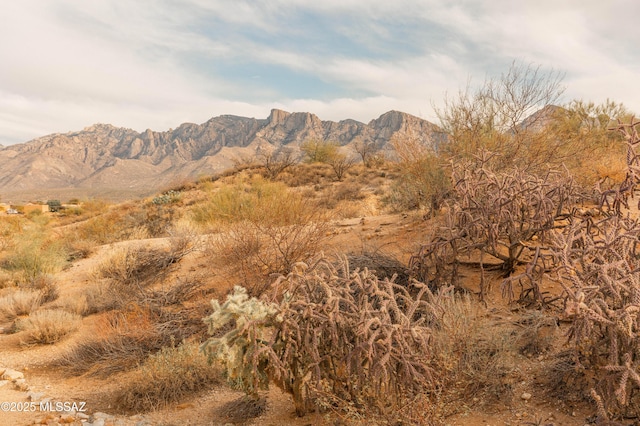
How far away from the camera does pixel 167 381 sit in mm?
5004

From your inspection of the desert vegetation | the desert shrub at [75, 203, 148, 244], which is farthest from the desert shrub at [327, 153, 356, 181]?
the desert vegetation

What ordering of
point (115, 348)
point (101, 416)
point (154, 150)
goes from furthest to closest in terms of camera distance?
point (154, 150)
point (115, 348)
point (101, 416)

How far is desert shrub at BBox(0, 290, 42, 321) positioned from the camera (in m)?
8.16

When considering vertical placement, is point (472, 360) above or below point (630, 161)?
below

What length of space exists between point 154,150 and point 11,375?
15470cm

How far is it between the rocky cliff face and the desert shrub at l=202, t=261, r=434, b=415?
89900mm

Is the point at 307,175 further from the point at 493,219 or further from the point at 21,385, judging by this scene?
the point at 21,385

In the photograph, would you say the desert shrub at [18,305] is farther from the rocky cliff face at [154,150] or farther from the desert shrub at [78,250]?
the rocky cliff face at [154,150]

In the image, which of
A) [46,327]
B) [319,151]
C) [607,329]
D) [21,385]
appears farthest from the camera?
[319,151]

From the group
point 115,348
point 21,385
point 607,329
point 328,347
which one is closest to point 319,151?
point 115,348

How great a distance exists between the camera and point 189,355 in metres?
5.35

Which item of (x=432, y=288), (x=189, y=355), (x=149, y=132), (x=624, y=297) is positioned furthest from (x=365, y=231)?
(x=149, y=132)

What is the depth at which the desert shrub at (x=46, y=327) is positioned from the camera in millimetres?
7000

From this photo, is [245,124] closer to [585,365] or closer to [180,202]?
[180,202]
